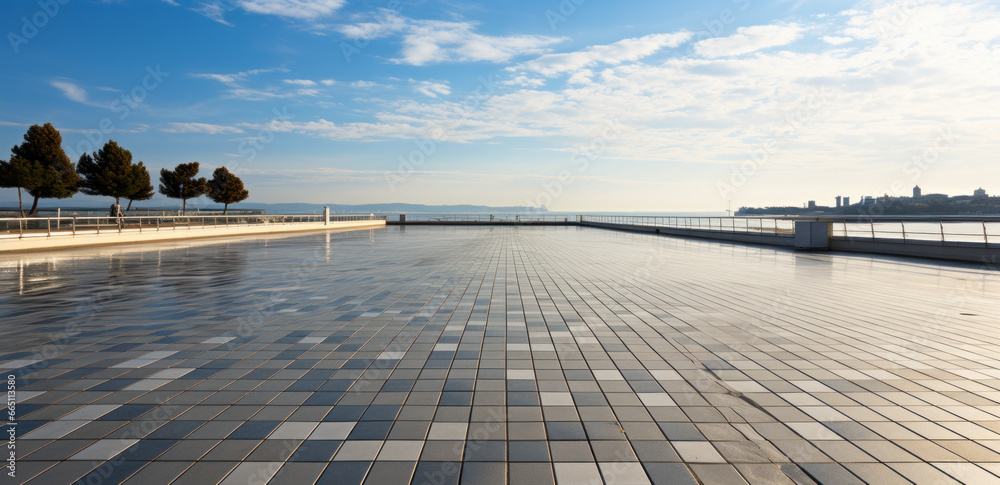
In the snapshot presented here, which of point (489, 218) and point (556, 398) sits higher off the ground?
point (489, 218)

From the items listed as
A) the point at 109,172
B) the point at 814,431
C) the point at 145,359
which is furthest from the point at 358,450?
the point at 109,172

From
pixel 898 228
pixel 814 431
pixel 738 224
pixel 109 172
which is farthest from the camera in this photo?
pixel 109 172

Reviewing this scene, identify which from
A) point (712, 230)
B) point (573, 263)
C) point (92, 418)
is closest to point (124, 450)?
point (92, 418)

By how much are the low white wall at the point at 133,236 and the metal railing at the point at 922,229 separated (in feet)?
104

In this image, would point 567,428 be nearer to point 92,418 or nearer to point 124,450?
point 124,450

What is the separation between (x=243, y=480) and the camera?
265cm

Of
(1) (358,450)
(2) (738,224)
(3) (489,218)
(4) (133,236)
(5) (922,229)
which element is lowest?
(1) (358,450)

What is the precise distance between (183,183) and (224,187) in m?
5.86

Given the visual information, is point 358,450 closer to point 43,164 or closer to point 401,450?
point 401,450

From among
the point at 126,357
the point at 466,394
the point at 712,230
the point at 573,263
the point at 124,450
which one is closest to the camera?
the point at 124,450

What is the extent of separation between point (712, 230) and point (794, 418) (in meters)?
25.1

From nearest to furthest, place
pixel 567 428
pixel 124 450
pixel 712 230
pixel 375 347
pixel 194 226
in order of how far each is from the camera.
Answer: pixel 124 450 → pixel 567 428 → pixel 375 347 → pixel 712 230 → pixel 194 226

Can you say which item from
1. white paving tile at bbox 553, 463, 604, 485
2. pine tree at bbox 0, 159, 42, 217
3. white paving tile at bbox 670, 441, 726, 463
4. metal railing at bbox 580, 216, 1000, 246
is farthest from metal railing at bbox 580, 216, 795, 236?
pine tree at bbox 0, 159, 42, 217

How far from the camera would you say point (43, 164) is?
36031 mm
